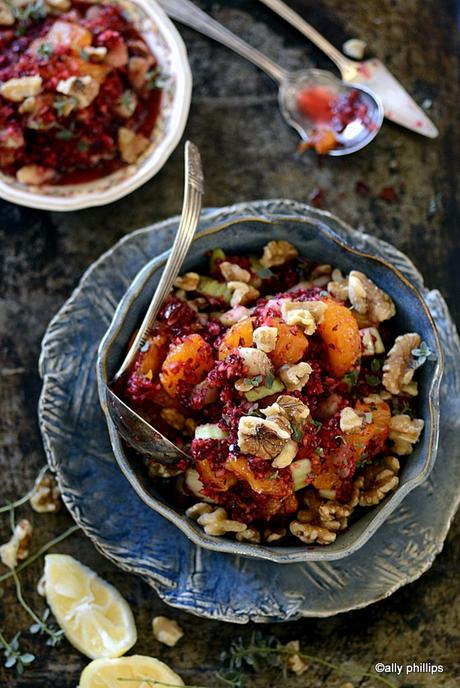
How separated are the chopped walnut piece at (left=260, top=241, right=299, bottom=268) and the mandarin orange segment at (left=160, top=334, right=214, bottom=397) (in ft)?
1.43

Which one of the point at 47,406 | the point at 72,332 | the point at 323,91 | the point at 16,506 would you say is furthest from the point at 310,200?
the point at 16,506

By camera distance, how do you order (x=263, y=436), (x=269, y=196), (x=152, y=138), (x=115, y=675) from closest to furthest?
(x=263, y=436), (x=115, y=675), (x=152, y=138), (x=269, y=196)

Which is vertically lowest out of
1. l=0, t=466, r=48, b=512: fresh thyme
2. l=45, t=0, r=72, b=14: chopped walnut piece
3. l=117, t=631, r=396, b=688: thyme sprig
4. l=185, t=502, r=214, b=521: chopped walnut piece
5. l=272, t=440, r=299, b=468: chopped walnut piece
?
l=117, t=631, r=396, b=688: thyme sprig

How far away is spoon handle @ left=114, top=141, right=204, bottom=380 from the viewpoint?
8.46 ft

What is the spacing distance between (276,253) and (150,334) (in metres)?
0.51

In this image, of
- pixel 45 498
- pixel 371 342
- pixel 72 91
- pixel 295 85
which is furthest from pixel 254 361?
pixel 295 85

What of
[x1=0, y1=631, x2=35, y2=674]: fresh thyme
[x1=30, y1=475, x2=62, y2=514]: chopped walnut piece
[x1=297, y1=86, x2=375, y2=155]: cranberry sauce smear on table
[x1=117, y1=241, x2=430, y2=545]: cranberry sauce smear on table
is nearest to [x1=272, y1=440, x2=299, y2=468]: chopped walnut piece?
[x1=117, y1=241, x2=430, y2=545]: cranberry sauce smear on table

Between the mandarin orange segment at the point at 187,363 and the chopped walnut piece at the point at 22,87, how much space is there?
1.20 meters

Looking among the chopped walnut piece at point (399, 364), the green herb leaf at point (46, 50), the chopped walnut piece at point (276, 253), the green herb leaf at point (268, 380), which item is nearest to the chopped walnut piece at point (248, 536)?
the green herb leaf at point (268, 380)

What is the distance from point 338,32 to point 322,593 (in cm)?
226

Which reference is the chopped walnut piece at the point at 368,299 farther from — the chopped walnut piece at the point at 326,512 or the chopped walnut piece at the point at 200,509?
the chopped walnut piece at the point at 200,509

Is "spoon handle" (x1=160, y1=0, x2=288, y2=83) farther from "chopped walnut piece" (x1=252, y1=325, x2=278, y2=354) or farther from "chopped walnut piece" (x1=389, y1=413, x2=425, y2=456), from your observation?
"chopped walnut piece" (x1=389, y1=413, x2=425, y2=456)

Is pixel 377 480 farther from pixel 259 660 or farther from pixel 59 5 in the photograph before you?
pixel 59 5

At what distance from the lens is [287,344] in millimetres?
2424
